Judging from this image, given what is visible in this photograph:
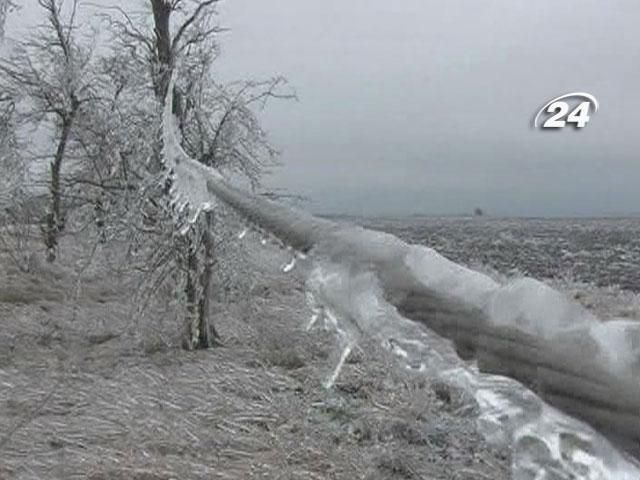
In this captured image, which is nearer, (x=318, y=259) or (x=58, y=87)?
(x=318, y=259)

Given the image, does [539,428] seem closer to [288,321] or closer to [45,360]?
[45,360]

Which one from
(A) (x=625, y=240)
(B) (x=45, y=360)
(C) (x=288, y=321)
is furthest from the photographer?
(A) (x=625, y=240)

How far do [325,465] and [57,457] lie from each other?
2.33 meters

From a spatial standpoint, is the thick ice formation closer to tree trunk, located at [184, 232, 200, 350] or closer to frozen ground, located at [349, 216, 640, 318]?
frozen ground, located at [349, 216, 640, 318]

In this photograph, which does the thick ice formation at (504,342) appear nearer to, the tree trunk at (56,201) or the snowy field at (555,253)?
the snowy field at (555,253)

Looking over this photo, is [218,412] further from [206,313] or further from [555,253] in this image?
[555,253]

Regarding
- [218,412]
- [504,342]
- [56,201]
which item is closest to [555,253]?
[56,201]

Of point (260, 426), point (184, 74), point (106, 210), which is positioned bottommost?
point (260, 426)

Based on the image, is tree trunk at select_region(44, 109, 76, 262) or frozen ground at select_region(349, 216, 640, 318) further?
tree trunk at select_region(44, 109, 76, 262)

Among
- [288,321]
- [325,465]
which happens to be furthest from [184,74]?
[325,465]

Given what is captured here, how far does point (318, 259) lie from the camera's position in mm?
1465

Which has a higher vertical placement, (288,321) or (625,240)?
(625,240)

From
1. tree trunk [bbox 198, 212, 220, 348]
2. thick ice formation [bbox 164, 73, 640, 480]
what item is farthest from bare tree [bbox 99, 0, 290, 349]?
thick ice formation [bbox 164, 73, 640, 480]

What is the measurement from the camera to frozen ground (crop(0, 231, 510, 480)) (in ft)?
22.7
